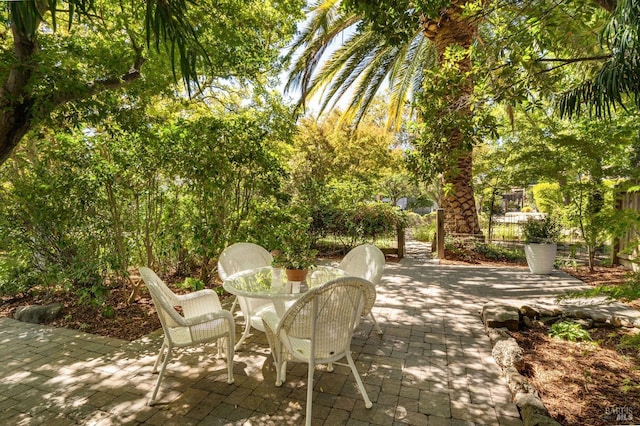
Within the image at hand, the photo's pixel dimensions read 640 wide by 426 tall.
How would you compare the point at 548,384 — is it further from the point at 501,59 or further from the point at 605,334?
the point at 501,59

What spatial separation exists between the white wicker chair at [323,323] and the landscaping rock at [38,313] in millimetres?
3517

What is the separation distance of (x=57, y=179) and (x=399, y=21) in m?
4.12

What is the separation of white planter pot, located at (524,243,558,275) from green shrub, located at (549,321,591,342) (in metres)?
3.02

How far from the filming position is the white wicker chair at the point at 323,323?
7.11 ft

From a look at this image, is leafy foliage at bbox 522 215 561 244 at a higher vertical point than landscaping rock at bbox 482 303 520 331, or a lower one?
higher

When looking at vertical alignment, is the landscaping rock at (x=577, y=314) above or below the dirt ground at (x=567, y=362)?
above

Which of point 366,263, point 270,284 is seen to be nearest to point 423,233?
point 366,263

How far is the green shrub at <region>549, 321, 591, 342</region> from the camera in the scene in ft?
10.8

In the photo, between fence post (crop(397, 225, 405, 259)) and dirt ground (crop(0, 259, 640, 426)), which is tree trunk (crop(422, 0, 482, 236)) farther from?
dirt ground (crop(0, 259, 640, 426))

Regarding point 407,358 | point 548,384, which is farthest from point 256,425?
point 548,384

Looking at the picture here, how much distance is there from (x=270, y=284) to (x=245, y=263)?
97cm

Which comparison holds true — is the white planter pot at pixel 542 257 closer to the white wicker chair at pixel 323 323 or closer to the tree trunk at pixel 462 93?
the tree trunk at pixel 462 93

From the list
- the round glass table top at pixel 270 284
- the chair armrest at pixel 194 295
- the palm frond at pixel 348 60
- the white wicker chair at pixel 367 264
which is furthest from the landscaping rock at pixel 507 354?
the palm frond at pixel 348 60

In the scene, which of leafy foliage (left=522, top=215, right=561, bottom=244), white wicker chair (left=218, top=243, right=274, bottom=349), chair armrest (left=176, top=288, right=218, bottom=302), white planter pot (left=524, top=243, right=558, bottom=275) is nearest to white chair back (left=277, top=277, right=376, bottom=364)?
white wicker chair (left=218, top=243, right=274, bottom=349)
